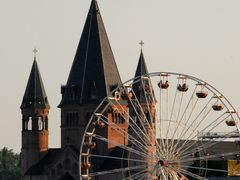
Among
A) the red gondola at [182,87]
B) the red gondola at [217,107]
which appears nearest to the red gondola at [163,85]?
the red gondola at [182,87]

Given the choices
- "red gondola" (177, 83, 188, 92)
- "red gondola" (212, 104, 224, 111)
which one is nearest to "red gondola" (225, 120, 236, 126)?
"red gondola" (212, 104, 224, 111)

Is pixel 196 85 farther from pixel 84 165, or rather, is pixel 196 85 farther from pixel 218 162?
pixel 218 162

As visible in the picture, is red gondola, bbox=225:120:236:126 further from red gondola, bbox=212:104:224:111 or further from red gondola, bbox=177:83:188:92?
red gondola, bbox=177:83:188:92

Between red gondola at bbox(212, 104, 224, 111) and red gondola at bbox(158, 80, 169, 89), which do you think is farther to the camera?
red gondola at bbox(158, 80, 169, 89)

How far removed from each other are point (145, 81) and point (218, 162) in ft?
153

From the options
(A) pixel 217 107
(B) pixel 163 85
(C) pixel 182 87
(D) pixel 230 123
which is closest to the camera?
(D) pixel 230 123

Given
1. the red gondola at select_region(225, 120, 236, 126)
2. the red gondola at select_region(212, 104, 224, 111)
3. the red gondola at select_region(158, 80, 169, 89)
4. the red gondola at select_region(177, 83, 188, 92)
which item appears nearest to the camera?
the red gondola at select_region(225, 120, 236, 126)

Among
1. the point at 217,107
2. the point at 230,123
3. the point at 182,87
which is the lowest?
the point at 230,123

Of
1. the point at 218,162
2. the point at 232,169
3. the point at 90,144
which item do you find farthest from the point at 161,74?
the point at 218,162

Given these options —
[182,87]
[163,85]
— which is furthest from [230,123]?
[163,85]

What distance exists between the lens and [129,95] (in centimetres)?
13588

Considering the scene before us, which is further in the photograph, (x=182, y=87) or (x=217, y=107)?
(x=182, y=87)

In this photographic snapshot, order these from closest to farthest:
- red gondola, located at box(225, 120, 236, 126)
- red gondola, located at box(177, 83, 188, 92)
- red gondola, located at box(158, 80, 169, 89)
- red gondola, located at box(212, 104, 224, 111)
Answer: red gondola, located at box(225, 120, 236, 126), red gondola, located at box(212, 104, 224, 111), red gondola, located at box(177, 83, 188, 92), red gondola, located at box(158, 80, 169, 89)

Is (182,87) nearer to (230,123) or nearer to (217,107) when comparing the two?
(217,107)
